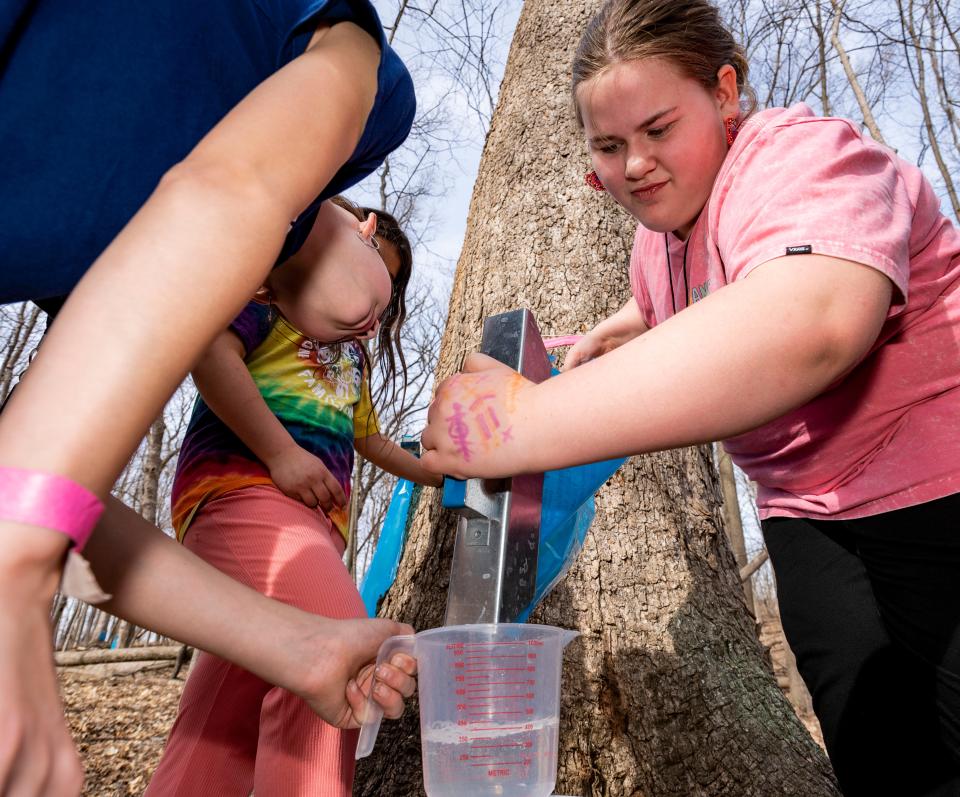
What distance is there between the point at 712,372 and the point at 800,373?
0.45 feet

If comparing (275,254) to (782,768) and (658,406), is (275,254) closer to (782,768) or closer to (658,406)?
(658,406)

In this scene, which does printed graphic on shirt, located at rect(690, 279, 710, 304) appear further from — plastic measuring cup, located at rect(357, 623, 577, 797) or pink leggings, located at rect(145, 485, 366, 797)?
pink leggings, located at rect(145, 485, 366, 797)

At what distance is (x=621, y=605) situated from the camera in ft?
6.96

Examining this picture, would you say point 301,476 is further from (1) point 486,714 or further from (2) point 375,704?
(1) point 486,714

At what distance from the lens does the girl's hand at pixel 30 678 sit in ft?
1.55

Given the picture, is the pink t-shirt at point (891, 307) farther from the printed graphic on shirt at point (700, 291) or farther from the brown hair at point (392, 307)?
the brown hair at point (392, 307)

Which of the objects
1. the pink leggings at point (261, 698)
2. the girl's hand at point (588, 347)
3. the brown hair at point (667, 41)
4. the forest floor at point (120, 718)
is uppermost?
the brown hair at point (667, 41)

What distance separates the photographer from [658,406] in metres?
0.98

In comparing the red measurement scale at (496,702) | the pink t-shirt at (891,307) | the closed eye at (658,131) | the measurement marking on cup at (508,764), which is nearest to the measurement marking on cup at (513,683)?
the red measurement scale at (496,702)

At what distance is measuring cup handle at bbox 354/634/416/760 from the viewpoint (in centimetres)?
112

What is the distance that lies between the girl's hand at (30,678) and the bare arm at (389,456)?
177 cm

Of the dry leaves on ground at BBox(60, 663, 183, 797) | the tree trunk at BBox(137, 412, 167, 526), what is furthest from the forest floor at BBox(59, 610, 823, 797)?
the tree trunk at BBox(137, 412, 167, 526)

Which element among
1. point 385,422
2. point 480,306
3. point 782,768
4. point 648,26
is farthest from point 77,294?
point 385,422

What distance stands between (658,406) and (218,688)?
4.58 ft
